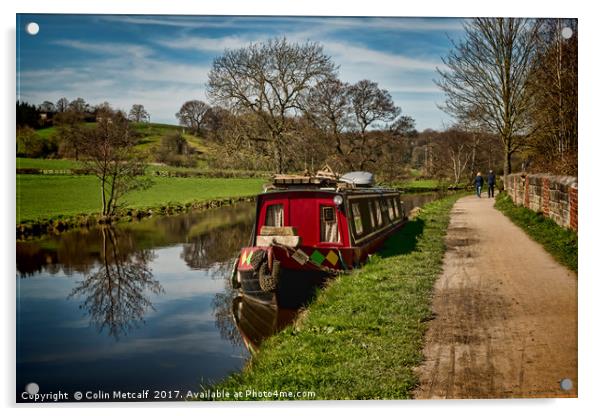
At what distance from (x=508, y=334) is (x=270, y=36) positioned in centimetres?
367

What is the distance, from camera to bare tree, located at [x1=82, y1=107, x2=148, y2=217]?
6.89m

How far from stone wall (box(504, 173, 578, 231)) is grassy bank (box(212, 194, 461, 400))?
191 cm

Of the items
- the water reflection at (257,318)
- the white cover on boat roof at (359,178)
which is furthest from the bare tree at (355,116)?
the water reflection at (257,318)

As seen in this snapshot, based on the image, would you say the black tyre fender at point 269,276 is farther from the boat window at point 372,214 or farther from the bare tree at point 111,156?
the boat window at point 372,214

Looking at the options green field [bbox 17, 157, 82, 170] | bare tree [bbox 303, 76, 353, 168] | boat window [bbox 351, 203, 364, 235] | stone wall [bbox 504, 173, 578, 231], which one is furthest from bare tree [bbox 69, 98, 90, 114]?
stone wall [bbox 504, 173, 578, 231]

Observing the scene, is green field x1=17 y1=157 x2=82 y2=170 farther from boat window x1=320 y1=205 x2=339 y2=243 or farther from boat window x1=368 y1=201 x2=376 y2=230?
boat window x1=368 y1=201 x2=376 y2=230

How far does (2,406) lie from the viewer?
5254mm

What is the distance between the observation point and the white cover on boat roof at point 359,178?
9.34 metres

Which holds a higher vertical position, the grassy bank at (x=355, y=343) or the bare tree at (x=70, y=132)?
the bare tree at (x=70, y=132)

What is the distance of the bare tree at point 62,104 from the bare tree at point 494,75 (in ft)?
13.2

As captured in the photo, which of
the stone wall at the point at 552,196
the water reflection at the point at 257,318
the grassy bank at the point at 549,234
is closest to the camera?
the grassy bank at the point at 549,234

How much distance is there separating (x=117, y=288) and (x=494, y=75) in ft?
19.0
